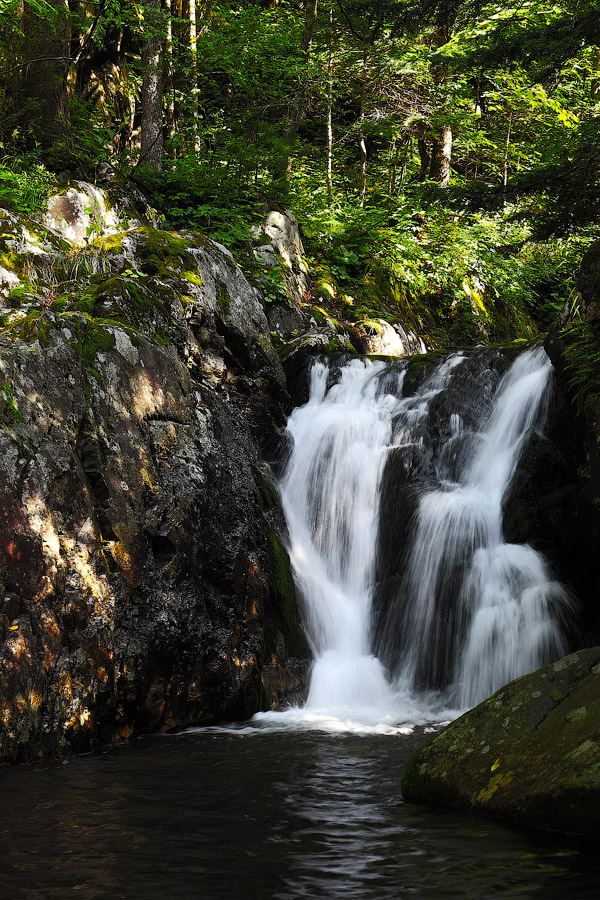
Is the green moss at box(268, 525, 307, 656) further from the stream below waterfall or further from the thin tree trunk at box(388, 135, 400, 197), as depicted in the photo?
the thin tree trunk at box(388, 135, 400, 197)

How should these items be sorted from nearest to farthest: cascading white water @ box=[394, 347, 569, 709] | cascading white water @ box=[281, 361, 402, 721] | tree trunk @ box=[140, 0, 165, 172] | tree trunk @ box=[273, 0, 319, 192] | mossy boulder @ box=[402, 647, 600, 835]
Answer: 1. mossy boulder @ box=[402, 647, 600, 835]
2. cascading white water @ box=[394, 347, 569, 709]
3. cascading white water @ box=[281, 361, 402, 721]
4. tree trunk @ box=[140, 0, 165, 172]
5. tree trunk @ box=[273, 0, 319, 192]

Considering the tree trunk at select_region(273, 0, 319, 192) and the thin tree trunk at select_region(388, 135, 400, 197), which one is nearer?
the tree trunk at select_region(273, 0, 319, 192)

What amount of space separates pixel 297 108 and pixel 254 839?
44.9 ft

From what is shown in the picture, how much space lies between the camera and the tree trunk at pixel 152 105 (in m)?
11.5

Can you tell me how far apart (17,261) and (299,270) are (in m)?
5.66

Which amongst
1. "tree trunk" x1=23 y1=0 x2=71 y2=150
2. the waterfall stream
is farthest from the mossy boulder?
"tree trunk" x1=23 y1=0 x2=71 y2=150

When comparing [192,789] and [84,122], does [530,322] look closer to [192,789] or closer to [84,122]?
[84,122]

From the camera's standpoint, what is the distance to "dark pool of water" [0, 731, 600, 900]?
2.69 metres

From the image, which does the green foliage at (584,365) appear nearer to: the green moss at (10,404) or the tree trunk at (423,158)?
the green moss at (10,404)

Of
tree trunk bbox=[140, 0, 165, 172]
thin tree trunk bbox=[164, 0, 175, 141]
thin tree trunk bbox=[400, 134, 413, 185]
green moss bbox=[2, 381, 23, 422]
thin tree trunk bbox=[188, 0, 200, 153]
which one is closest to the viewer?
green moss bbox=[2, 381, 23, 422]

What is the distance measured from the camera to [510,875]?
8.93 feet

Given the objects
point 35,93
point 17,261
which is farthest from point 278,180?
point 17,261

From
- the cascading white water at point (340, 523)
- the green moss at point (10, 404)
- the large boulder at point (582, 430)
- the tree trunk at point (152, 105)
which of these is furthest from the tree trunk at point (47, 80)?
the large boulder at point (582, 430)

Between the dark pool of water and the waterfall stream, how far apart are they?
174 cm
